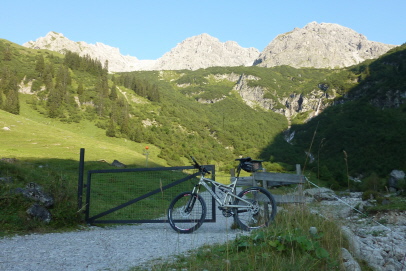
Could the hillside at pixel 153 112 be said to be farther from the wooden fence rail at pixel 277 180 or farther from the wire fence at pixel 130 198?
the wooden fence rail at pixel 277 180

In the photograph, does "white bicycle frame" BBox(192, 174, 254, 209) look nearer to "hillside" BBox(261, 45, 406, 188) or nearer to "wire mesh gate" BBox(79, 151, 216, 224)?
"wire mesh gate" BBox(79, 151, 216, 224)

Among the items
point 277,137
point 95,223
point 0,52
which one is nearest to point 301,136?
point 277,137

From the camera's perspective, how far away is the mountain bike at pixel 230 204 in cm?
869

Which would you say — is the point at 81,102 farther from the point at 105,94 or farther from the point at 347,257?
the point at 347,257

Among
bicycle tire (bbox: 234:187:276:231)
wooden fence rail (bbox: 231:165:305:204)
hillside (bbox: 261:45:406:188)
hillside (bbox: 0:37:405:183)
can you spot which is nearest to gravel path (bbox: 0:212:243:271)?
bicycle tire (bbox: 234:187:276:231)

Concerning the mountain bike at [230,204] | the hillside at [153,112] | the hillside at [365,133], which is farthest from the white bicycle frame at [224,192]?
the hillside at [153,112]

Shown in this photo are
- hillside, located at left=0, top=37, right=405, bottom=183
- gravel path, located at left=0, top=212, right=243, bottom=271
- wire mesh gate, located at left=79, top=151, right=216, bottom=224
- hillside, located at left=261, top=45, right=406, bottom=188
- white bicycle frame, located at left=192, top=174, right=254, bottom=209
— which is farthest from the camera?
hillside, located at left=0, top=37, right=405, bottom=183

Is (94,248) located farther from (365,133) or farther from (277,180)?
(365,133)

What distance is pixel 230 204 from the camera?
8.71 m

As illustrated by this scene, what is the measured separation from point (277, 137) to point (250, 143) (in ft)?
98.6

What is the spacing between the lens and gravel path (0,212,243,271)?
5738 millimetres

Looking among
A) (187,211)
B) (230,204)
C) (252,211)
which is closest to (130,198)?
(187,211)

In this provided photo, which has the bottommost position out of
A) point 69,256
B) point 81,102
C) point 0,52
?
point 69,256

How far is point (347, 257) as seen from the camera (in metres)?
5.43
